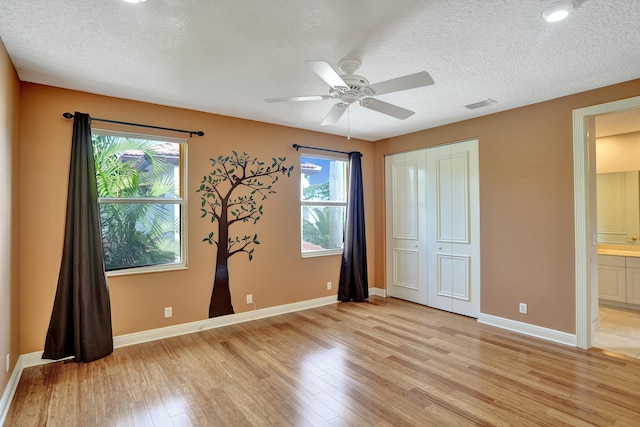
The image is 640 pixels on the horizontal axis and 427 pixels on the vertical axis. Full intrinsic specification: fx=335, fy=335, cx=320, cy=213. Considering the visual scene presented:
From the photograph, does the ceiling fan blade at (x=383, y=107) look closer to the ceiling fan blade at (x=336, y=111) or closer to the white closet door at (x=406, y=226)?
the ceiling fan blade at (x=336, y=111)

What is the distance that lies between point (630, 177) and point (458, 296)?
3132 mm

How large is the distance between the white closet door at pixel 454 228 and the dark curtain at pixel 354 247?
102 centimetres

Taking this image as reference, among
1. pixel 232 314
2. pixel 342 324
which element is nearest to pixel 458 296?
pixel 342 324

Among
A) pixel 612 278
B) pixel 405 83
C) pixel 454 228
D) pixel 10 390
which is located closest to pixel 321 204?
pixel 454 228

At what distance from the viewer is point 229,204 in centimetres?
422

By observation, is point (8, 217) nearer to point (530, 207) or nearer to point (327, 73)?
point (327, 73)

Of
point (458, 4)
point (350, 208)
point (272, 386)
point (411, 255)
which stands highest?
point (458, 4)

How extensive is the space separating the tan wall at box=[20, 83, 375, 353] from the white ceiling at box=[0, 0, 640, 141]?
12.2 inches

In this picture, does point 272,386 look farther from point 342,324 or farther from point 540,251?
point 540,251

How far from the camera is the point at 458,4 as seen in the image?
6.40 ft

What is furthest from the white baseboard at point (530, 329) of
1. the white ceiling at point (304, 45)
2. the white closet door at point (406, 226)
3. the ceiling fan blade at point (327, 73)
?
the ceiling fan blade at point (327, 73)

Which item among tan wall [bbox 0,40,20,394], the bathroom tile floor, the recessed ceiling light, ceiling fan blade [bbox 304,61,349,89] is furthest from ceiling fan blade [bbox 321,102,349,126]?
the bathroom tile floor

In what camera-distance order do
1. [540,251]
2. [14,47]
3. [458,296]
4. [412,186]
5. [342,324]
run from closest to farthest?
[14,47] → [540,251] → [342,324] → [458,296] → [412,186]

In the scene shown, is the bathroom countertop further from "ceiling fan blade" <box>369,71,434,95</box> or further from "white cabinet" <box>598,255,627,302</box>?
"ceiling fan blade" <box>369,71,434,95</box>
